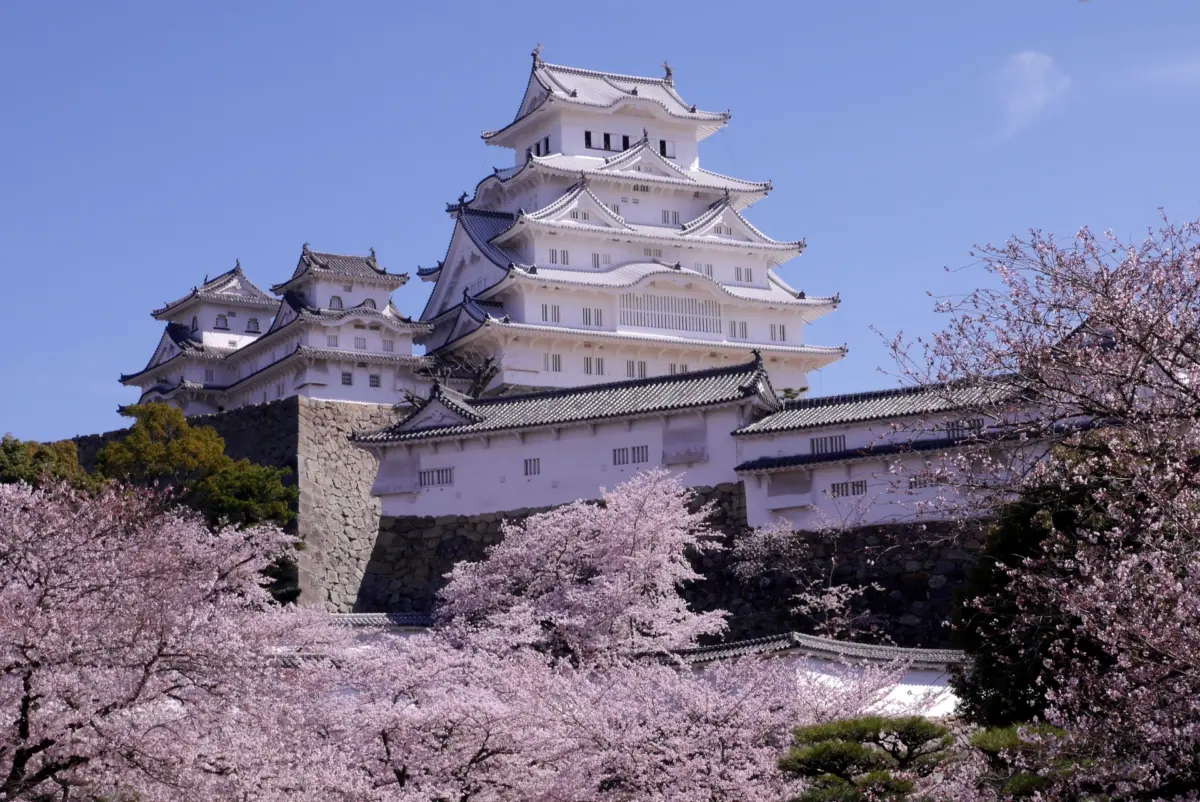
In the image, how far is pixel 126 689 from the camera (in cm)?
1426

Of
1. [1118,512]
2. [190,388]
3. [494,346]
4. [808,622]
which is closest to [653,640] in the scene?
[808,622]

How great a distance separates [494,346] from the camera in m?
38.7

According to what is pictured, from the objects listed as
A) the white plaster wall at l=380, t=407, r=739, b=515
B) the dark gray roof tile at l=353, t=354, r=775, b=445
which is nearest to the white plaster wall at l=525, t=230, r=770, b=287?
the dark gray roof tile at l=353, t=354, r=775, b=445

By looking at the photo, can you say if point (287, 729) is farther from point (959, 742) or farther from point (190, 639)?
point (959, 742)

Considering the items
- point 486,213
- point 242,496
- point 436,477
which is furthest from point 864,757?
point 486,213

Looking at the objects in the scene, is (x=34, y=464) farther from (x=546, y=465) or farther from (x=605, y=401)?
(x=605, y=401)

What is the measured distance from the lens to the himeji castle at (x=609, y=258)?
39062 millimetres

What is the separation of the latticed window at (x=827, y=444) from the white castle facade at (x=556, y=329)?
75cm

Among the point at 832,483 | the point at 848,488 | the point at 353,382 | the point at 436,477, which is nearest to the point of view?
the point at 848,488

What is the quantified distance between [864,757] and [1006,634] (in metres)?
2.06

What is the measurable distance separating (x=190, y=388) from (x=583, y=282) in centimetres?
1145

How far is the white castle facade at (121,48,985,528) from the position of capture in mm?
29156

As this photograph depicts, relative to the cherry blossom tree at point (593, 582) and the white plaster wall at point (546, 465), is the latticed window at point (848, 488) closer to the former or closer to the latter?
the white plaster wall at point (546, 465)

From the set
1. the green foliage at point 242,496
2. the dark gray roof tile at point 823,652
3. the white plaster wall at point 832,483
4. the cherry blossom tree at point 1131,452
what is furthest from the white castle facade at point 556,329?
the cherry blossom tree at point 1131,452
